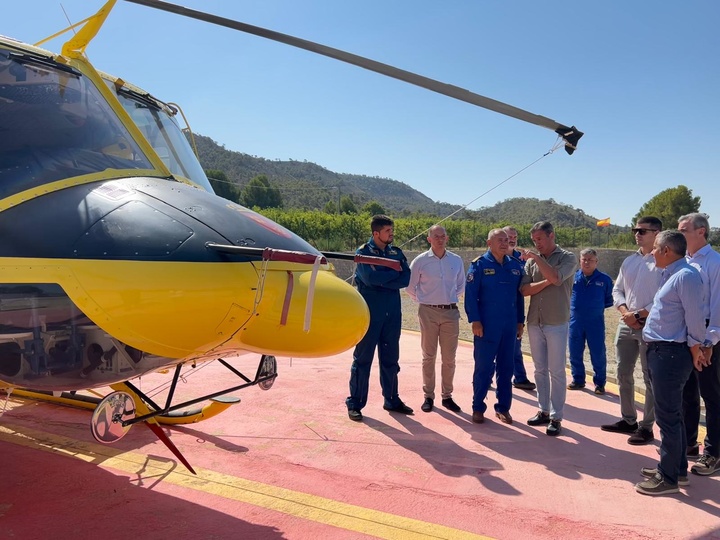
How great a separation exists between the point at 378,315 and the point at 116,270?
315 centimetres

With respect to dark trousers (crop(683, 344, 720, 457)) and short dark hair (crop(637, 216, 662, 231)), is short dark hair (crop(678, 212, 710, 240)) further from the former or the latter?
dark trousers (crop(683, 344, 720, 457))

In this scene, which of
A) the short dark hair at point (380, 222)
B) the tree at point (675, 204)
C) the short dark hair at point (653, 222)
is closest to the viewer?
the short dark hair at point (653, 222)

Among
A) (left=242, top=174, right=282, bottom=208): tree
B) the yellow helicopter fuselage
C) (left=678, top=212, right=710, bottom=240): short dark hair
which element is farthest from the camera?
(left=242, top=174, right=282, bottom=208): tree

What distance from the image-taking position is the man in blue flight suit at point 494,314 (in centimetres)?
515

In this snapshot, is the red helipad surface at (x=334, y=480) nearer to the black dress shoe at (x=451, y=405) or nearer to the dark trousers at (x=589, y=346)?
the black dress shoe at (x=451, y=405)

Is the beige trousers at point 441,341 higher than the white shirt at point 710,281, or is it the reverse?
the white shirt at point 710,281

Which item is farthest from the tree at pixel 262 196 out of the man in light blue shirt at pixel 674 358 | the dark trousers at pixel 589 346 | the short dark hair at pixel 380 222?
the man in light blue shirt at pixel 674 358

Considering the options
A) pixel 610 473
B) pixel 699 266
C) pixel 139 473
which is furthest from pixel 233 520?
pixel 699 266

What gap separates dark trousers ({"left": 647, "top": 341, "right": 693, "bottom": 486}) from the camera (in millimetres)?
3625

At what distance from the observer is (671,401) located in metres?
3.62

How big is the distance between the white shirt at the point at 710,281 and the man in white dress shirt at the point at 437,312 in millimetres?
2291

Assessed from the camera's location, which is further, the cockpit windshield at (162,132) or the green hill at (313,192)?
the green hill at (313,192)

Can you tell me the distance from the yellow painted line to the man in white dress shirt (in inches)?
93.3

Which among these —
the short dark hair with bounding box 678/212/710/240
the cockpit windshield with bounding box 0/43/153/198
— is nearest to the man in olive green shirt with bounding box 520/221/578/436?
the short dark hair with bounding box 678/212/710/240
